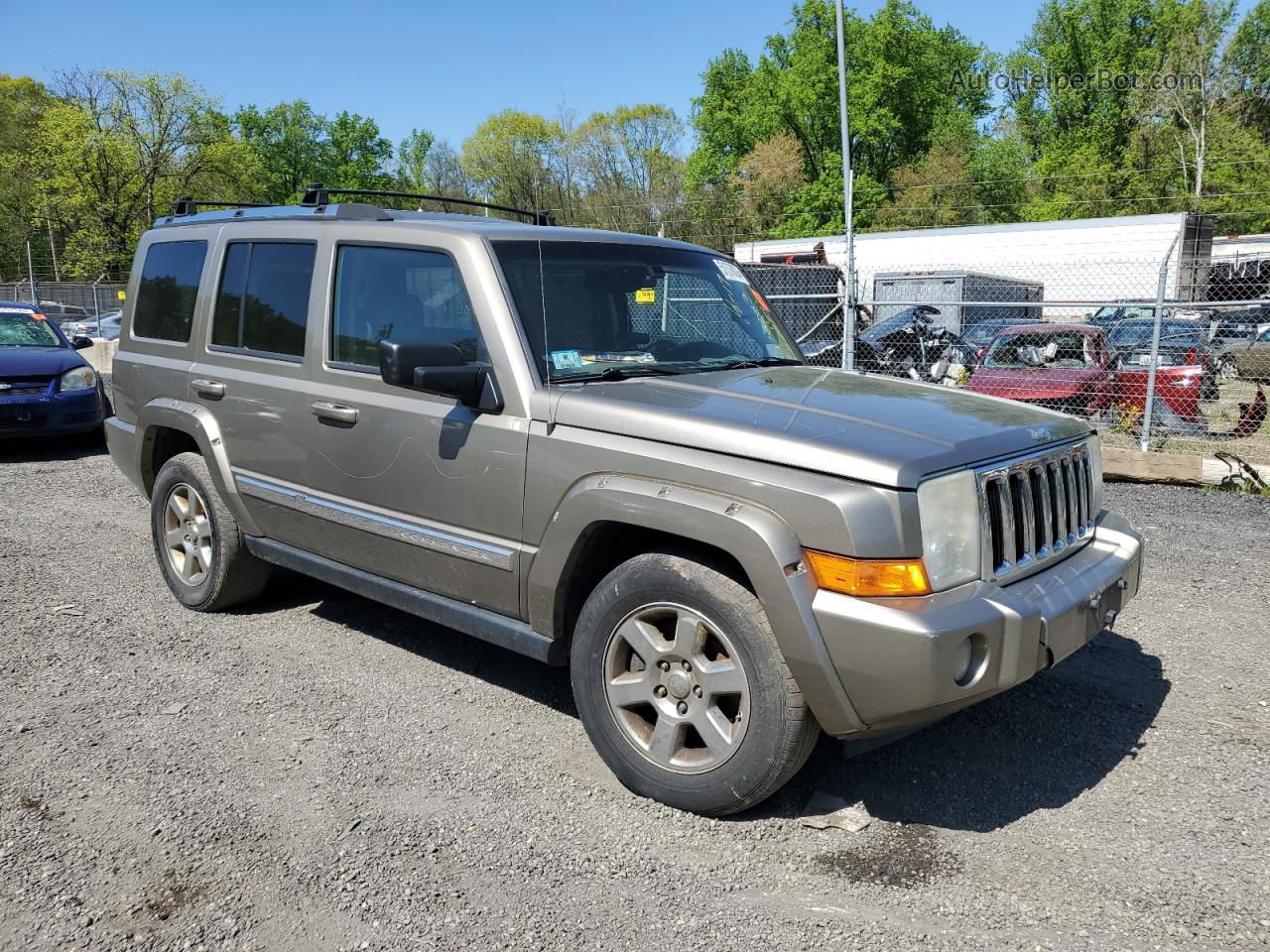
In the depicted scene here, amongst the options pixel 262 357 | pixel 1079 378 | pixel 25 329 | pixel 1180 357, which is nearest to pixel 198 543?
pixel 262 357

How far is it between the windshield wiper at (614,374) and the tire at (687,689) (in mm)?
758

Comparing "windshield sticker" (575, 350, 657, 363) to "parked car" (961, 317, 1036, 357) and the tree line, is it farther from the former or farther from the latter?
the tree line

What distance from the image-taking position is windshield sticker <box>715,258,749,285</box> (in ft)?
15.5

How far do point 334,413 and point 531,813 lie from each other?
1.88 metres

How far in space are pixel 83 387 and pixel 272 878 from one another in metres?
9.07

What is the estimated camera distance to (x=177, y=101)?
5175 centimetres

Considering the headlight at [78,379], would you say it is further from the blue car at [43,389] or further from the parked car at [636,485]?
the parked car at [636,485]

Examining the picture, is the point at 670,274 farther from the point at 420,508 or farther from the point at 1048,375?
the point at 1048,375

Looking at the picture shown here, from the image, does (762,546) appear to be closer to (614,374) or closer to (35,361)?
(614,374)

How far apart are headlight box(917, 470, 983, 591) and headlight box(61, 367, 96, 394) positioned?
9.98 meters

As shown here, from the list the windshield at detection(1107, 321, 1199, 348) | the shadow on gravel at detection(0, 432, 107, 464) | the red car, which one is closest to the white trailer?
the windshield at detection(1107, 321, 1199, 348)

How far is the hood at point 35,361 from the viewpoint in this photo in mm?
9867

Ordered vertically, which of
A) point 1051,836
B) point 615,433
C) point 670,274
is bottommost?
point 1051,836

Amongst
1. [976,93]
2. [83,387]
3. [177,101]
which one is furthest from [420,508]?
[976,93]
